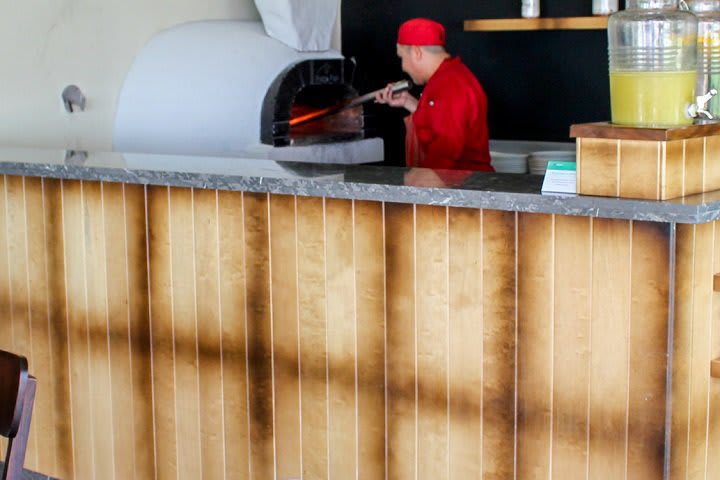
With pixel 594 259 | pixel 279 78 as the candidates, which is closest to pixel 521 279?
pixel 594 259

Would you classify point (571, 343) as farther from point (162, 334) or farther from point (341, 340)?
point (162, 334)

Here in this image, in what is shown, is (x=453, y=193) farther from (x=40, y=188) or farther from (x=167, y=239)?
(x=40, y=188)

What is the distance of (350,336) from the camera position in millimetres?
2734

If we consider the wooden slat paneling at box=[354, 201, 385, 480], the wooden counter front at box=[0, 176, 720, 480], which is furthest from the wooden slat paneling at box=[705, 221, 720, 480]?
the wooden slat paneling at box=[354, 201, 385, 480]

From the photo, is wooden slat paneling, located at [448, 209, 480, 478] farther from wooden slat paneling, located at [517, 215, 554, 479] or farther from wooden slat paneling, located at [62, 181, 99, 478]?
wooden slat paneling, located at [62, 181, 99, 478]

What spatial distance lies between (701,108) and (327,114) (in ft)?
9.85

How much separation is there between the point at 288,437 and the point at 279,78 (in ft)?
7.09

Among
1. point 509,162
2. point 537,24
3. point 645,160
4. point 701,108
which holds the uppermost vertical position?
point 537,24

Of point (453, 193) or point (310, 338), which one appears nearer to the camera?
point (453, 193)

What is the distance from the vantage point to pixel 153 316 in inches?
124

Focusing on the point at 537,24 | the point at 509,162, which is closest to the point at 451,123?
the point at 509,162

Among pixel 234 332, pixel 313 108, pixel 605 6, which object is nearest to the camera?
pixel 234 332

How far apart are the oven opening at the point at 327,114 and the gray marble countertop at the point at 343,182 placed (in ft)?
5.83

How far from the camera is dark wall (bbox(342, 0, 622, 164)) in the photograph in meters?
5.43
